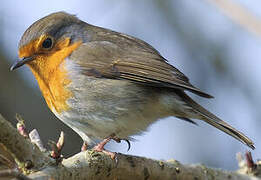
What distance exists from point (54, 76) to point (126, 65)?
687 mm

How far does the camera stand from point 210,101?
23.4ft

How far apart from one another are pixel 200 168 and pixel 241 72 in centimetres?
300

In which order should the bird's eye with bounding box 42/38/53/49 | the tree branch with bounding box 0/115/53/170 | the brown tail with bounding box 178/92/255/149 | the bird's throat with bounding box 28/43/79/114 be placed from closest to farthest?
1. the tree branch with bounding box 0/115/53/170
2. the brown tail with bounding box 178/92/255/149
3. the bird's throat with bounding box 28/43/79/114
4. the bird's eye with bounding box 42/38/53/49

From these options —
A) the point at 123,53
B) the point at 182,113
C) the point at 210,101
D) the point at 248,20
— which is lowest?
the point at 210,101

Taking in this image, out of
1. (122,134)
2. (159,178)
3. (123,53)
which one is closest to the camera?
(159,178)

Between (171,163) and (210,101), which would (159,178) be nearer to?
(171,163)

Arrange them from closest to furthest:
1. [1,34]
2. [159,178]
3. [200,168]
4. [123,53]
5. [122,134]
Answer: [159,178] → [200,168] → [122,134] → [123,53] → [1,34]

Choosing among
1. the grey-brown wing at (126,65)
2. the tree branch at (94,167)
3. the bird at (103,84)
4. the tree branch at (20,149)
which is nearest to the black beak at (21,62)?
the bird at (103,84)

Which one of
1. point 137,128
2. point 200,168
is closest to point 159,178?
point 200,168

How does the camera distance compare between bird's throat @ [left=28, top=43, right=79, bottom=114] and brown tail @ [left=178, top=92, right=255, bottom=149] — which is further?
bird's throat @ [left=28, top=43, right=79, bottom=114]

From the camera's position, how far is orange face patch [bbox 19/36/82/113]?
4.31 m

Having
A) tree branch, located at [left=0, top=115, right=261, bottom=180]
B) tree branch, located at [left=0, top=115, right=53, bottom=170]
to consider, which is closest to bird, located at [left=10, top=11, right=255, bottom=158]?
tree branch, located at [left=0, top=115, right=261, bottom=180]

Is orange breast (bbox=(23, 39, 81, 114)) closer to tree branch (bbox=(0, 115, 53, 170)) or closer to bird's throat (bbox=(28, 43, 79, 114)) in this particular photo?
bird's throat (bbox=(28, 43, 79, 114))

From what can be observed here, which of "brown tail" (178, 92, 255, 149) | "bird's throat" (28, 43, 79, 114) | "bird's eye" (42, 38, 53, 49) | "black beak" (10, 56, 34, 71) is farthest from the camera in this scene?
"bird's eye" (42, 38, 53, 49)
